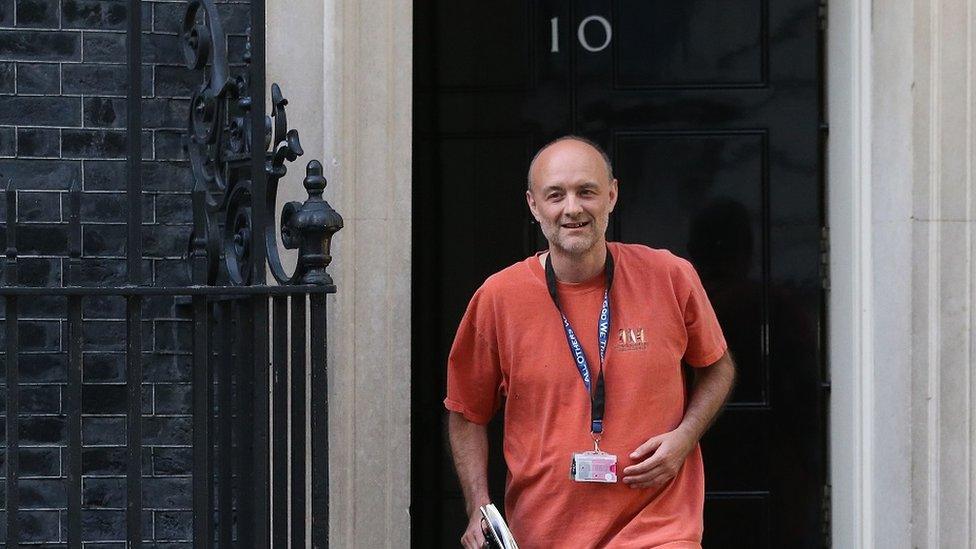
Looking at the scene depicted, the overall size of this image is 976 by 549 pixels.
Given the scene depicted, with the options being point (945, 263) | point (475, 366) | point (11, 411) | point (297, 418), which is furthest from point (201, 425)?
point (945, 263)

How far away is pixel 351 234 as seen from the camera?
15.8 feet

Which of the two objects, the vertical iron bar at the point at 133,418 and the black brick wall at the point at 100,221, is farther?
the black brick wall at the point at 100,221

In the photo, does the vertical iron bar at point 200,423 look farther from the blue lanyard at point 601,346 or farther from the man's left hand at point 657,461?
the man's left hand at point 657,461

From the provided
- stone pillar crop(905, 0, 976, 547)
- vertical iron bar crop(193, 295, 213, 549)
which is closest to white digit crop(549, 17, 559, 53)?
stone pillar crop(905, 0, 976, 547)

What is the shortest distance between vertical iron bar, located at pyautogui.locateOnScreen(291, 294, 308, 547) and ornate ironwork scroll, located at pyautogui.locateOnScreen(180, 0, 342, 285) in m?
0.10

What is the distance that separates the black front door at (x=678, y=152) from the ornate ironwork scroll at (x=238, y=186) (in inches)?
60.4

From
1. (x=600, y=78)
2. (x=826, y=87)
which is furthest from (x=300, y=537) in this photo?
(x=826, y=87)

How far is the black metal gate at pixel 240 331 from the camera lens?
3.43 m

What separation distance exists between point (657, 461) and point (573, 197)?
0.72 meters

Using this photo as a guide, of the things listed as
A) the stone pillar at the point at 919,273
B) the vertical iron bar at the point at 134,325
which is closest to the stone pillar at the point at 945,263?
the stone pillar at the point at 919,273

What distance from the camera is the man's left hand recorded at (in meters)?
3.68

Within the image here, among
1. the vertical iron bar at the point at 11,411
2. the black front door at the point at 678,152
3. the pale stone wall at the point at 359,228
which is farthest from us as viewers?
the black front door at the point at 678,152

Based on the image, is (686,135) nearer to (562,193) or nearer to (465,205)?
(465,205)

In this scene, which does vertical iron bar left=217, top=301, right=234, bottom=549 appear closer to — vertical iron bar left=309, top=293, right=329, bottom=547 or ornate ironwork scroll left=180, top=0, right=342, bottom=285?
ornate ironwork scroll left=180, top=0, right=342, bottom=285
